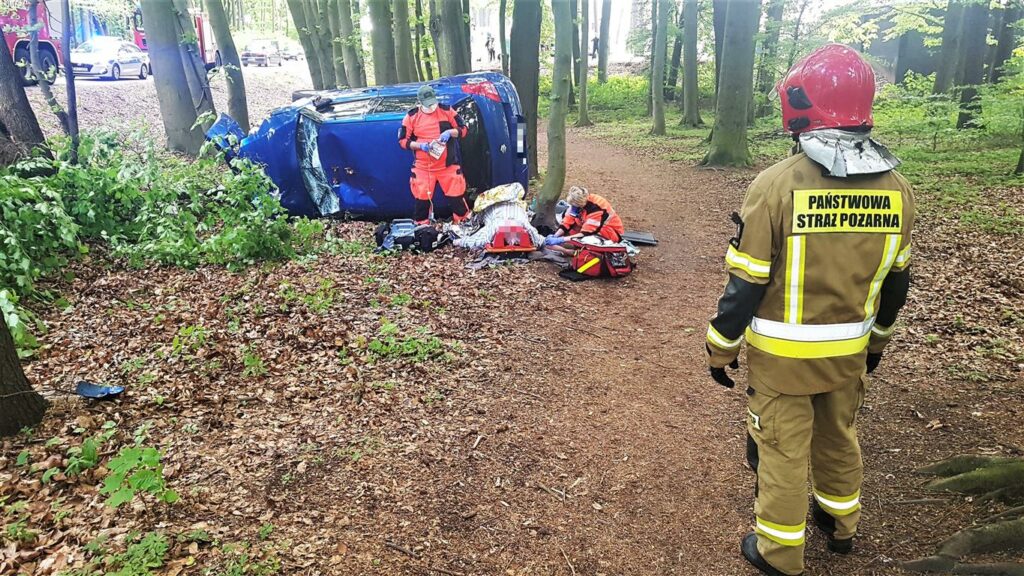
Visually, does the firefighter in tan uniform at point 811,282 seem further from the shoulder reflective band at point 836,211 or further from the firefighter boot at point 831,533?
the firefighter boot at point 831,533

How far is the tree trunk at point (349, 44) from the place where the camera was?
1830cm

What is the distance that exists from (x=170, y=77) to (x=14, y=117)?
6141 mm

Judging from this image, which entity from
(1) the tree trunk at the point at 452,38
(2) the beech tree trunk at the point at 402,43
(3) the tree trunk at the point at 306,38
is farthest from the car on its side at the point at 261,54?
(1) the tree trunk at the point at 452,38

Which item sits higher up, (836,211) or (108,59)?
(108,59)

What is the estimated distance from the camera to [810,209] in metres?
2.44

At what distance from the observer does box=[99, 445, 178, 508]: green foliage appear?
3127 millimetres

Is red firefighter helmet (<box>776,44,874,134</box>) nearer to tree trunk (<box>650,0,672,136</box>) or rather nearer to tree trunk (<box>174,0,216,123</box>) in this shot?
tree trunk (<box>174,0,216,123</box>)

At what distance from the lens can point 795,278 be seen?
250cm

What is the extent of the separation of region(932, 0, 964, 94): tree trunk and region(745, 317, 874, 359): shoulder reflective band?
15747mm

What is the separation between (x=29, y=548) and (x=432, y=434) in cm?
210

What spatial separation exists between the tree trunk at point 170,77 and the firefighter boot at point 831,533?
12.9m

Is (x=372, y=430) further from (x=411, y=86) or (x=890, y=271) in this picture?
(x=411, y=86)

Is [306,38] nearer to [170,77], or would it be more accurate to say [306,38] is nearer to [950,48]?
[170,77]

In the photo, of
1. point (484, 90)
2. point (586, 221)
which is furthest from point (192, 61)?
point (586, 221)
